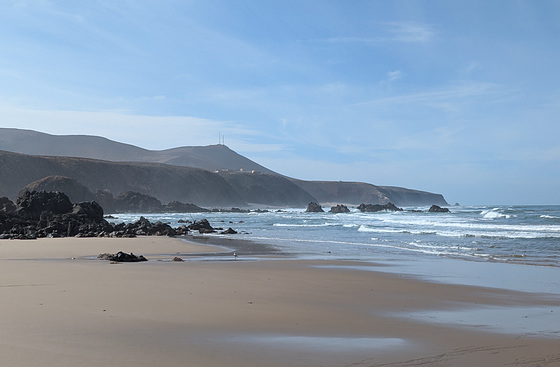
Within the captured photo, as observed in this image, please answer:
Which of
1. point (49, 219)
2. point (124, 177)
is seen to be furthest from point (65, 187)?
point (49, 219)

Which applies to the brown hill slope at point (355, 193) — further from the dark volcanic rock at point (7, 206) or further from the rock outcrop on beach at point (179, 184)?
the dark volcanic rock at point (7, 206)

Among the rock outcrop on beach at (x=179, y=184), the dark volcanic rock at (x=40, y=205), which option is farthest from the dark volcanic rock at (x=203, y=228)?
the rock outcrop on beach at (x=179, y=184)

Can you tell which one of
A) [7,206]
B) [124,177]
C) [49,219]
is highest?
[124,177]

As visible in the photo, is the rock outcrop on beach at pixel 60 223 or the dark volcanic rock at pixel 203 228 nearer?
the rock outcrop on beach at pixel 60 223

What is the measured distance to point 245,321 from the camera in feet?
20.7

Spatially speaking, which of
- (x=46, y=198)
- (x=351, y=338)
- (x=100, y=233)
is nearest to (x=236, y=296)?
(x=351, y=338)

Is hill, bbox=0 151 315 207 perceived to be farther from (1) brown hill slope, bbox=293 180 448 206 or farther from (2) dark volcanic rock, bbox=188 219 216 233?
(2) dark volcanic rock, bbox=188 219 216 233

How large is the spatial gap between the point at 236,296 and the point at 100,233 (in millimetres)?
20504

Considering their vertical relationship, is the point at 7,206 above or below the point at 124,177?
below

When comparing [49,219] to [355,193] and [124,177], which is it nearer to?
[124,177]

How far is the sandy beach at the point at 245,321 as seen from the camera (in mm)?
4695

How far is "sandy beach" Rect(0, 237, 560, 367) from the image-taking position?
470 cm

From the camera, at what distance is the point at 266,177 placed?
144000 millimetres

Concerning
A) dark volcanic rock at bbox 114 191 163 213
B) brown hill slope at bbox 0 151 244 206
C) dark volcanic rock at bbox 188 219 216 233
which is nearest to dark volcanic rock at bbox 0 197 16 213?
dark volcanic rock at bbox 188 219 216 233
